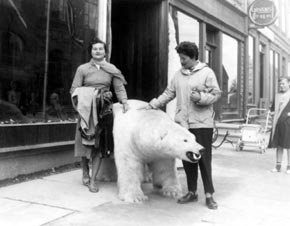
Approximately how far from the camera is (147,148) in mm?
4473

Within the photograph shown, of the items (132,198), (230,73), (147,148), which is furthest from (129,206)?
(230,73)

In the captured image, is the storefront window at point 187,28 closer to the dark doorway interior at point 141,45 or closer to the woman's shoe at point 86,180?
the dark doorway interior at point 141,45

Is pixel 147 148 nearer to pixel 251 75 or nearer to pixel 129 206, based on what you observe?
pixel 129 206

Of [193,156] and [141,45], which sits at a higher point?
[141,45]

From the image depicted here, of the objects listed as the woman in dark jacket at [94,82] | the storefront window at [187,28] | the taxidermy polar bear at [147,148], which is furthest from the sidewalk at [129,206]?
the storefront window at [187,28]

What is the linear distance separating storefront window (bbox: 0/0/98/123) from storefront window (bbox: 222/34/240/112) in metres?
7.44

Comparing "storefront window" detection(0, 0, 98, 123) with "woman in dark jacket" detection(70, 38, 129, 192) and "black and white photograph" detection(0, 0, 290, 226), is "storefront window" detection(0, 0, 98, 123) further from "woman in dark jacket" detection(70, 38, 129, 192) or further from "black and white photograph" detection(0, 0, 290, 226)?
"woman in dark jacket" detection(70, 38, 129, 192)

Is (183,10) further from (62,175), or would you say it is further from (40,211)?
(40,211)

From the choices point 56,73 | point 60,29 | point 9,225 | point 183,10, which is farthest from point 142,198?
point 183,10

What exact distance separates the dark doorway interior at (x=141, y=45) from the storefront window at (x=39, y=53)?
205 cm

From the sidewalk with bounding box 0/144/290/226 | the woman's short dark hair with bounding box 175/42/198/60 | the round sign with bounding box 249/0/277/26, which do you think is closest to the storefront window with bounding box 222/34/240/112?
the round sign with bounding box 249/0/277/26

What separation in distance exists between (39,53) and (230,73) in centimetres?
941

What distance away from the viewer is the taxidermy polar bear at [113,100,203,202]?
4.32 meters

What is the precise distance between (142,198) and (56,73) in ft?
9.66
